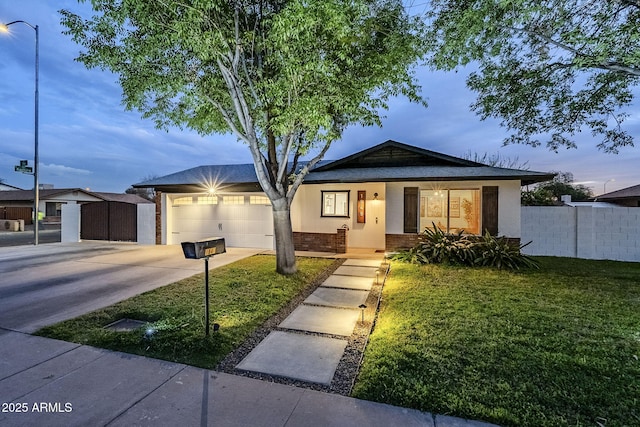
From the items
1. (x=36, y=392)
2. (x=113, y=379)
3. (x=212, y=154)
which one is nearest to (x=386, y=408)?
(x=113, y=379)

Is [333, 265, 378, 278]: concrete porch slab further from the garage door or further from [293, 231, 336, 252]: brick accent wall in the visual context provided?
the garage door

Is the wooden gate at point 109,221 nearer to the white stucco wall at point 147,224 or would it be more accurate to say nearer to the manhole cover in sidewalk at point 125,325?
the white stucco wall at point 147,224

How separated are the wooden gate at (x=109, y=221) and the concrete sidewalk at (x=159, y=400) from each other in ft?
36.5

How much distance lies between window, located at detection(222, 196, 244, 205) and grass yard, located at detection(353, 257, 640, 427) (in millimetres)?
7464

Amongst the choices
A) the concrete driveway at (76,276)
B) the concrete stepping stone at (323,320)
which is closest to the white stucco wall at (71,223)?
the concrete driveway at (76,276)

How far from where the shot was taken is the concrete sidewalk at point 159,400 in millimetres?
2195

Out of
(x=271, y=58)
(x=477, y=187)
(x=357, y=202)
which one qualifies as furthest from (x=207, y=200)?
(x=477, y=187)

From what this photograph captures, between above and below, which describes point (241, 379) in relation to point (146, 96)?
below

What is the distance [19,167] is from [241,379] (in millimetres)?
17117

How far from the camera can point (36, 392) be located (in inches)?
99.3

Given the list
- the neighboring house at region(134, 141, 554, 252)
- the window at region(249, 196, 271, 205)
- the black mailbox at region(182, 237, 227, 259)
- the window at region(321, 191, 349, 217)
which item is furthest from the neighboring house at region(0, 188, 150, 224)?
the black mailbox at region(182, 237, 227, 259)

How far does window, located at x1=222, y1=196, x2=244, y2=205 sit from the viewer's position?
451 inches

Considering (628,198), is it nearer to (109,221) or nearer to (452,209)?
(452,209)

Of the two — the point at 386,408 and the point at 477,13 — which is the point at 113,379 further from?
the point at 477,13
